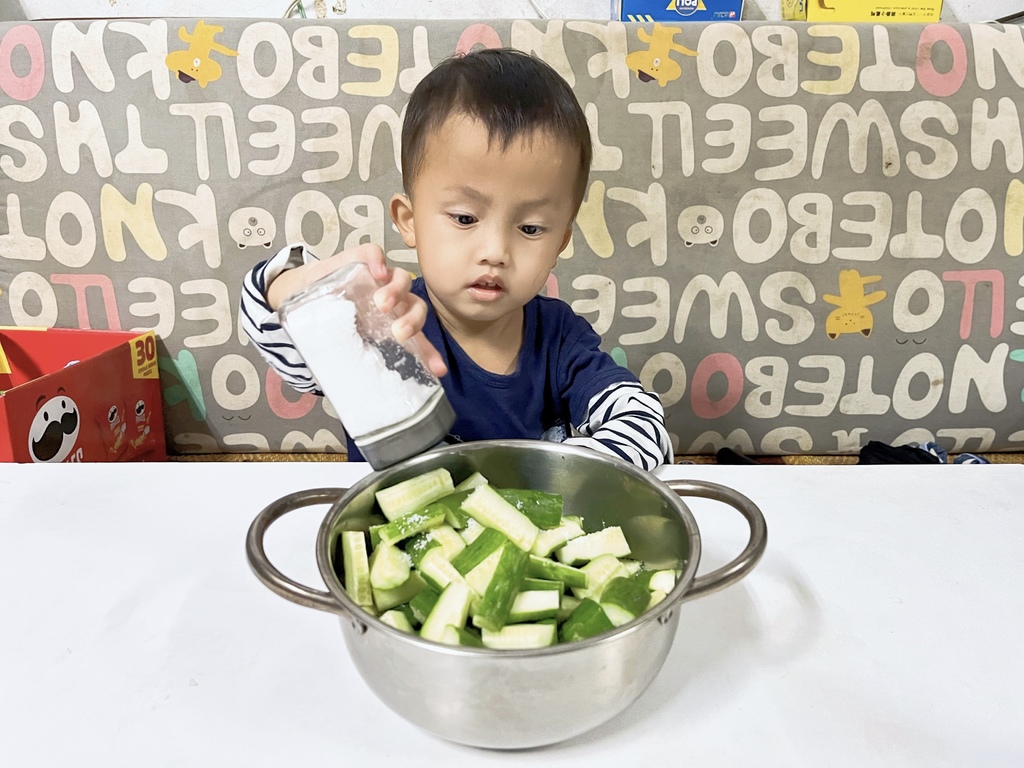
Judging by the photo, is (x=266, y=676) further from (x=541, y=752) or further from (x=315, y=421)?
(x=315, y=421)

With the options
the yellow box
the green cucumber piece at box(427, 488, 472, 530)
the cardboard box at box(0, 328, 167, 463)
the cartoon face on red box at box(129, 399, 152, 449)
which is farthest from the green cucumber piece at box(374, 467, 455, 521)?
the yellow box

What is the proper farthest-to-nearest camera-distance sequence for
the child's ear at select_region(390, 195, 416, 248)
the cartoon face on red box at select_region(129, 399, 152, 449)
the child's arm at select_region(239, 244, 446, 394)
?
the cartoon face on red box at select_region(129, 399, 152, 449) → the child's ear at select_region(390, 195, 416, 248) → the child's arm at select_region(239, 244, 446, 394)

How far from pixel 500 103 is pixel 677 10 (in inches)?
38.2

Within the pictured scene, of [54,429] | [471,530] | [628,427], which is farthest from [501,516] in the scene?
[54,429]

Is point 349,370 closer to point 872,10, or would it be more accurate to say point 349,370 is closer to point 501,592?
point 501,592

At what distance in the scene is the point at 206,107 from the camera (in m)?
1.35

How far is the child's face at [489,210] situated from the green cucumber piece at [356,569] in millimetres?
344

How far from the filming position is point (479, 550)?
0.47m

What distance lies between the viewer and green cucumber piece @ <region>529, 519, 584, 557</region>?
495mm

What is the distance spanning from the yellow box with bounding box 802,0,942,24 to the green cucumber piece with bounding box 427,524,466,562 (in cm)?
145

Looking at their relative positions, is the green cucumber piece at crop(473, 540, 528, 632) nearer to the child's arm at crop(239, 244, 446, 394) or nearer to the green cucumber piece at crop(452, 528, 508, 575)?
the green cucumber piece at crop(452, 528, 508, 575)

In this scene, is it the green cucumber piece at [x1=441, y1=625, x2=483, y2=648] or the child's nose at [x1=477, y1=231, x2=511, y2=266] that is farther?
the child's nose at [x1=477, y1=231, x2=511, y2=266]

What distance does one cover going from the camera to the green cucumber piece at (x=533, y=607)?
0.43m

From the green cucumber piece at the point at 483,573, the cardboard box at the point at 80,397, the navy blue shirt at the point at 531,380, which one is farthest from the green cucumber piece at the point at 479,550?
the cardboard box at the point at 80,397
